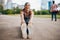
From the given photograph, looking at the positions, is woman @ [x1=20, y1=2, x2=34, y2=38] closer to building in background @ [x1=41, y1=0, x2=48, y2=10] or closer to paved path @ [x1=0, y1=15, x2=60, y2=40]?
paved path @ [x1=0, y1=15, x2=60, y2=40]

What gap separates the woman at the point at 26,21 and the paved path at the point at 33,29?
51mm

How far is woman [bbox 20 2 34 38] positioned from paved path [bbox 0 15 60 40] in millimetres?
51

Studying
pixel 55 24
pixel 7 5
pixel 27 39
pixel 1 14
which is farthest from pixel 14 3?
pixel 55 24

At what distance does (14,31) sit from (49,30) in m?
0.45

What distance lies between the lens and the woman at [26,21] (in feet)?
5.13

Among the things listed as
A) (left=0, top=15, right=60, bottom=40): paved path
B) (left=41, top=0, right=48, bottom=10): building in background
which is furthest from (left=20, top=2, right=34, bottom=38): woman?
(left=41, top=0, right=48, bottom=10): building in background

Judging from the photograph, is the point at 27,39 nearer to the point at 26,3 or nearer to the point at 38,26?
the point at 38,26

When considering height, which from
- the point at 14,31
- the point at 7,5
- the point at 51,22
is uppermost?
the point at 7,5

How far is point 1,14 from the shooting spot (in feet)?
5.12

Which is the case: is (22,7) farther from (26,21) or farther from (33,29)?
(33,29)

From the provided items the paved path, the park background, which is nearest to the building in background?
the park background

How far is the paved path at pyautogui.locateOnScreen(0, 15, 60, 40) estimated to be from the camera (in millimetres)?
1547

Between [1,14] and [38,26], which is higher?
[1,14]

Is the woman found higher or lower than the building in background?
lower
